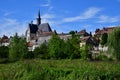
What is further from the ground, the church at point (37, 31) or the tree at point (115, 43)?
the church at point (37, 31)

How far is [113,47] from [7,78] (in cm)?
2685

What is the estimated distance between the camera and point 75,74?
1986 centimetres

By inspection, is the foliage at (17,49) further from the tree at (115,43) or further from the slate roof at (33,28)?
the slate roof at (33,28)

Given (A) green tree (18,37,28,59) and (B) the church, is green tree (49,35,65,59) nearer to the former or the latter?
(A) green tree (18,37,28,59)

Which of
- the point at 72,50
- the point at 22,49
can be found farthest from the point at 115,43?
the point at 22,49

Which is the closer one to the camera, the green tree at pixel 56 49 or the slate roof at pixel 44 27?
the green tree at pixel 56 49

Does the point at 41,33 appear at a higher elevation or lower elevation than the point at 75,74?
higher

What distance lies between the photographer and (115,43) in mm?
47375

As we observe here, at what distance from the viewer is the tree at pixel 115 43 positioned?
45.5 m

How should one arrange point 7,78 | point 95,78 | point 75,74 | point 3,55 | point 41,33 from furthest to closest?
point 41,33, point 3,55, point 7,78, point 75,74, point 95,78

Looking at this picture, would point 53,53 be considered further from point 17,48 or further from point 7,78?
point 7,78

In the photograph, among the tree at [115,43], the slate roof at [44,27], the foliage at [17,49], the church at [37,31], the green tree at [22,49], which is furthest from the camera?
the slate roof at [44,27]

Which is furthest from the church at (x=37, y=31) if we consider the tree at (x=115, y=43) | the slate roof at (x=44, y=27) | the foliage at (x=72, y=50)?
the tree at (x=115, y=43)

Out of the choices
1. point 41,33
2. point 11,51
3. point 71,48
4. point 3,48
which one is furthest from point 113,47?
point 41,33
